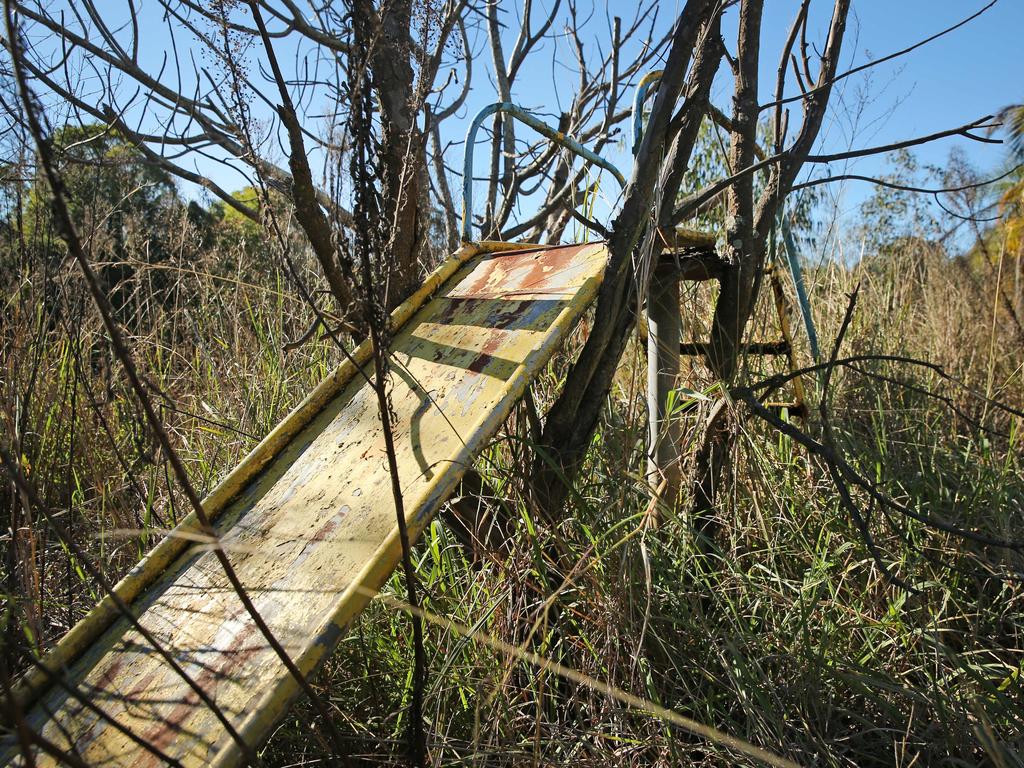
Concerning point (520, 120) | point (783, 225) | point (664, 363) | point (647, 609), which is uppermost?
point (520, 120)

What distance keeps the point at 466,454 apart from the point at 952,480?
2089mm

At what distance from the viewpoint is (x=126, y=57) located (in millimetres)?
2889

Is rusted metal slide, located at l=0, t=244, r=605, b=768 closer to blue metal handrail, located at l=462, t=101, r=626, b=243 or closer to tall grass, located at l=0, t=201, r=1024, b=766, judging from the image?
tall grass, located at l=0, t=201, r=1024, b=766

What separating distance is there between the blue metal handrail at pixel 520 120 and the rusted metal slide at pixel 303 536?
25 cm

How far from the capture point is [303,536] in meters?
1.48

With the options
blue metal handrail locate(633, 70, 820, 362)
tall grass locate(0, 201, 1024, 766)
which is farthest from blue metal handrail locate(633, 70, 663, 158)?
tall grass locate(0, 201, 1024, 766)

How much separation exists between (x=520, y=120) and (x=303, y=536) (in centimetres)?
140

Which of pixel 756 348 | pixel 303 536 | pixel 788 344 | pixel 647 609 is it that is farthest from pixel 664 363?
pixel 303 536

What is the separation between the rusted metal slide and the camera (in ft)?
3.80

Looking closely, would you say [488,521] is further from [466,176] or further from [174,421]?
[174,421]

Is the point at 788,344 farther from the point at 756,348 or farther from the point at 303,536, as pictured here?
the point at 303,536

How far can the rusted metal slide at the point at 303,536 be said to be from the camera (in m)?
1.16

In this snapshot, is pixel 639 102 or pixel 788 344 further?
pixel 788 344

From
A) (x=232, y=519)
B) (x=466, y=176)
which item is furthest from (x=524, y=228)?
(x=232, y=519)
